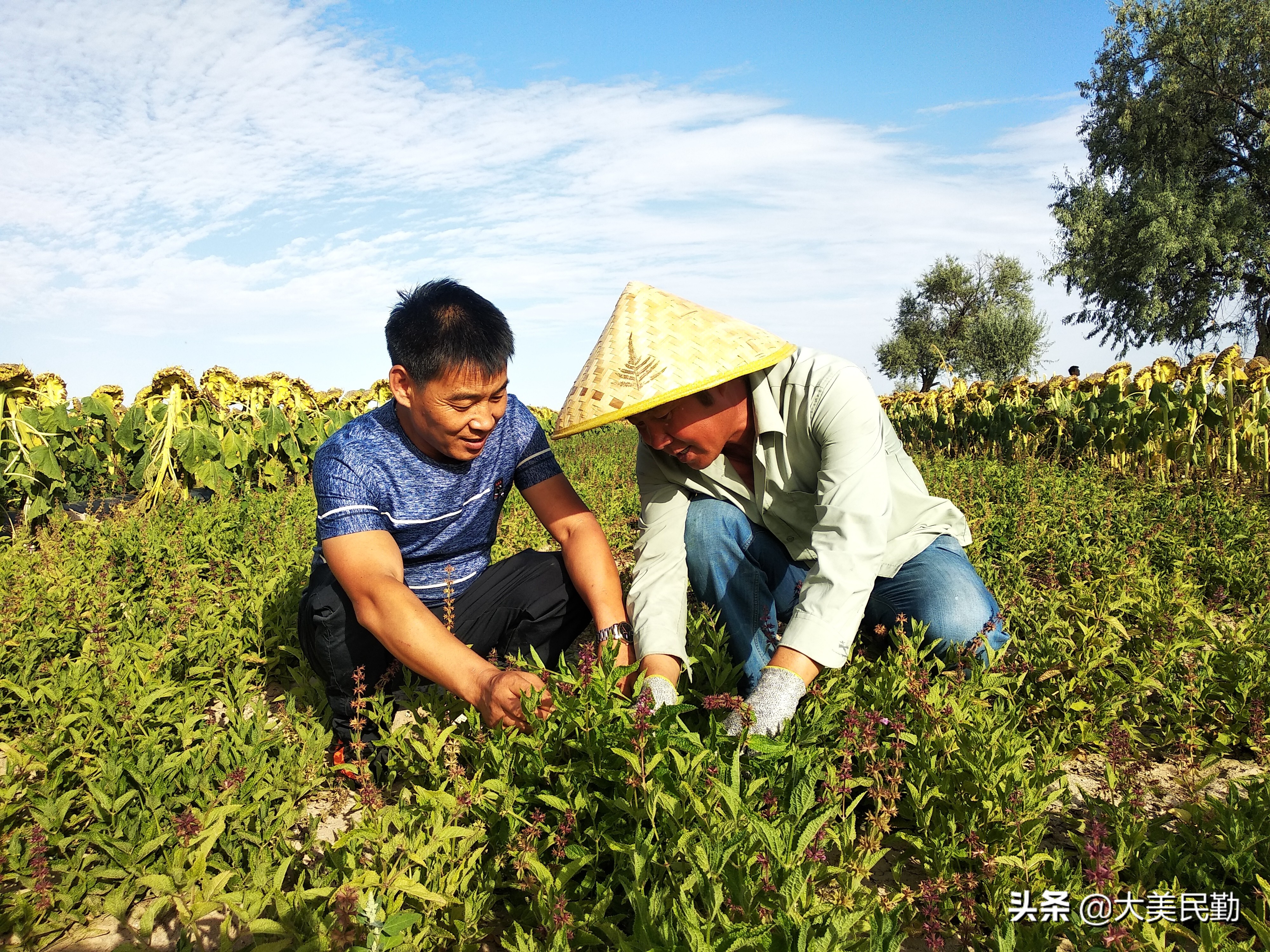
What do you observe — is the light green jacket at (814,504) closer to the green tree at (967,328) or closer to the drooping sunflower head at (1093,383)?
the drooping sunflower head at (1093,383)

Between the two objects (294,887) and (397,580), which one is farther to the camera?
(397,580)

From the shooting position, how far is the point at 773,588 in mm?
3402

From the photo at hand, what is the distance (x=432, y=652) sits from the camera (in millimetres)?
2482

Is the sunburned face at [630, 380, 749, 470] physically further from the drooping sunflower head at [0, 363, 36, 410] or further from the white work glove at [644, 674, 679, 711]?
the drooping sunflower head at [0, 363, 36, 410]

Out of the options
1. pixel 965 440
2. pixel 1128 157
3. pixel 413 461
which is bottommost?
pixel 965 440

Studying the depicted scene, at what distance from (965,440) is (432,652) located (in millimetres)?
13332

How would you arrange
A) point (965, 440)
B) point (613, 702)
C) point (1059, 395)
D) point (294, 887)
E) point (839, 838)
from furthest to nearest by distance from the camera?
point (965, 440)
point (1059, 395)
point (294, 887)
point (613, 702)
point (839, 838)

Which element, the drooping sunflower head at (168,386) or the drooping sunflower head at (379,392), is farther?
the drooping sunflower head at (379,392)

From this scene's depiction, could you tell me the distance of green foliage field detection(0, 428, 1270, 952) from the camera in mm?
1798

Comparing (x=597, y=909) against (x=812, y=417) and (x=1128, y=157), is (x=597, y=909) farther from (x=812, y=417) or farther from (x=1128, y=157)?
(x=1128, y=157)

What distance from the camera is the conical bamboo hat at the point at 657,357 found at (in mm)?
2545

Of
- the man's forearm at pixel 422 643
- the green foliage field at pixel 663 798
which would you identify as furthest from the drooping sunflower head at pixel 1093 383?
the man's forearm at pixel 422 643

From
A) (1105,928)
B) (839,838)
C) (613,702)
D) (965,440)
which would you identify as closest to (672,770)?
(613,702)

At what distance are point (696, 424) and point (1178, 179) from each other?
30.4m
